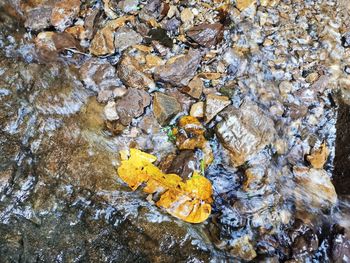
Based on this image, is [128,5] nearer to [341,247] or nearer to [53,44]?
[53,44]

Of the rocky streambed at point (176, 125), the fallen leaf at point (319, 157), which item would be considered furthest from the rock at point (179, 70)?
the fallen leaf at point (319, 157)

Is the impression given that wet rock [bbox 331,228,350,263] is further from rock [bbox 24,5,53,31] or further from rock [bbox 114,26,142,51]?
rock [bbox 24,5,53,31]

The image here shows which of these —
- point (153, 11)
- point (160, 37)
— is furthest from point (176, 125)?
point (153, 11)

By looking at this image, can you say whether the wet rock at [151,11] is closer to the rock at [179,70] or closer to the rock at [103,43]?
the rock at [103,43]

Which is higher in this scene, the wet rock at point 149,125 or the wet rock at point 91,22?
the wet rock at point 91,22

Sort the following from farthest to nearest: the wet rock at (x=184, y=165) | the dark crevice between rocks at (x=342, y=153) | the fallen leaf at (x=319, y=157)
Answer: the fallen leaf at (x=319, y=157) < the dark crevice between rocks at (x=342, y=153) < the wet rock at (x=184, y=165)

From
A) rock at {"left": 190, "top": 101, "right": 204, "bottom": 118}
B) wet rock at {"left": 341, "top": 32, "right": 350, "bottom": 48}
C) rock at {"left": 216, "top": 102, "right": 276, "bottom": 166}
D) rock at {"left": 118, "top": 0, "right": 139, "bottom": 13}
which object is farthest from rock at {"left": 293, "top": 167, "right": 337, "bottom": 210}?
rock at {"left": 118, "top": 0, "right": 139, "bottom": 13}

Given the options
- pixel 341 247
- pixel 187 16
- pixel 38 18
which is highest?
pixel 187 16
